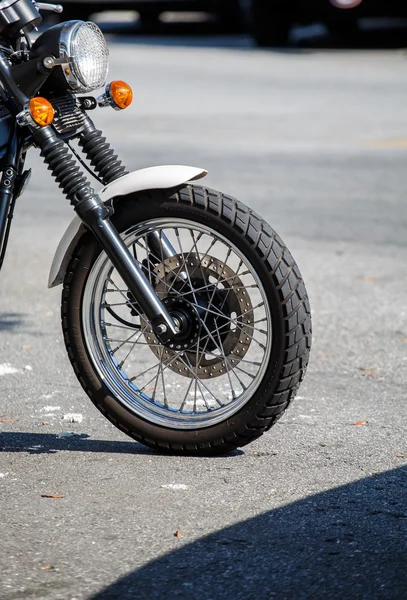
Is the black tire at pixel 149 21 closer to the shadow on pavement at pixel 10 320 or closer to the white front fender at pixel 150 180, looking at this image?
the shadow on pavement at pixel 10 320

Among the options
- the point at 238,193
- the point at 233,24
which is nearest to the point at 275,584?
the point at 238,193

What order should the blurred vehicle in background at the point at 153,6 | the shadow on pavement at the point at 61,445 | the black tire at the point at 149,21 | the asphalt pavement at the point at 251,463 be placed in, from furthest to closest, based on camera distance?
the black tire at the point at 149,21
the blurred vehicle in background at the point at 153,6
the shadow on pavement at the point at 61,445
the asphalt pavement at the point at 251,463

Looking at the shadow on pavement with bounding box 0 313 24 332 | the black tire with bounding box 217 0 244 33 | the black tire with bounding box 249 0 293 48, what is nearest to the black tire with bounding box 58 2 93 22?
the black tire with bounding box 217 0 244 33

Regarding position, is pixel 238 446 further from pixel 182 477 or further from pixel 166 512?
pixel 166 512

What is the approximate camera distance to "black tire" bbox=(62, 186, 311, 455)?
405cm

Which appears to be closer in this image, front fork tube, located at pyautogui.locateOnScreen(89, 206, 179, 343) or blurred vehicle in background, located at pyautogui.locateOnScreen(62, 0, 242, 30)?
front fork tube, located at pyautogui.locateOnScreen(89, 206, 179, 343)

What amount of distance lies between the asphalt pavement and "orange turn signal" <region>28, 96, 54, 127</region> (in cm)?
126

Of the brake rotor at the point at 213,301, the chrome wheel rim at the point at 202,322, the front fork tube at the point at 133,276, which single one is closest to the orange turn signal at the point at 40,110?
the front fork tube at the point at 133,276

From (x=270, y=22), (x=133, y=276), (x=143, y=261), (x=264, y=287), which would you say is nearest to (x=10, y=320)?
(x=143, y=261)

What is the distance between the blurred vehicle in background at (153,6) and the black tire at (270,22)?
1.53 metres

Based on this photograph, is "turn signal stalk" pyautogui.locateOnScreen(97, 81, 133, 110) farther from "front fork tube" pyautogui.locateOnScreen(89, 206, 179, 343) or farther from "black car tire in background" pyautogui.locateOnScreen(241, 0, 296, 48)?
"black car tire in background" pyautogui.locateOnScreen(241, 0, 296, 48)

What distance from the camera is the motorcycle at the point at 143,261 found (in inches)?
160

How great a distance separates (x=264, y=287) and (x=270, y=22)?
16978mm

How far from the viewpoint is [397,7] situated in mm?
18156
